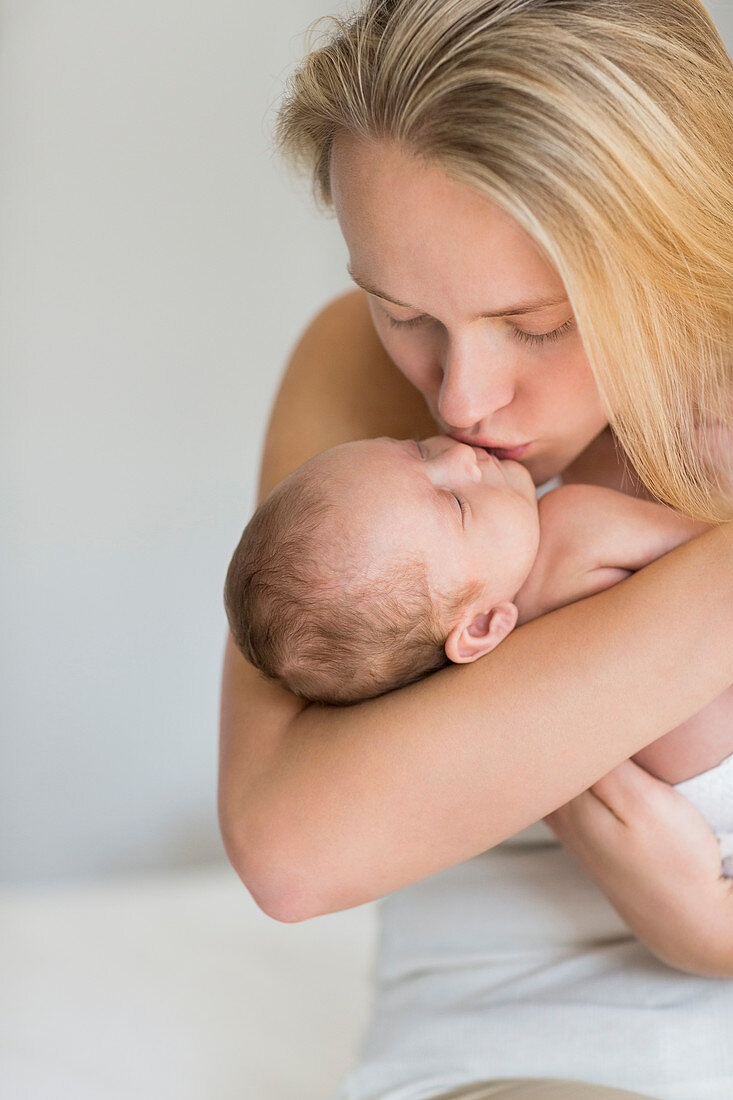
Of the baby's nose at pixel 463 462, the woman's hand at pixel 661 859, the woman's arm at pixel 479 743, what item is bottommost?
the woman's hand at pixel 661 859

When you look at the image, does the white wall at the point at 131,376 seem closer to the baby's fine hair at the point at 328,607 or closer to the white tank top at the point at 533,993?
the white tank top at the point at 533,993

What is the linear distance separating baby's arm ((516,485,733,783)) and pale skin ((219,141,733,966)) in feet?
0.19

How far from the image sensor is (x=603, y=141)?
106 centimetres

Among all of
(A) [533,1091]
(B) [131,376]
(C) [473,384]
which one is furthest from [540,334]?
(B) [131,376]

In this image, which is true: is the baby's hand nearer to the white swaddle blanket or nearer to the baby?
the baby

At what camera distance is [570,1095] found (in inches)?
47.7

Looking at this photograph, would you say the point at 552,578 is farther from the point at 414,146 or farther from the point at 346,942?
the point at 346,942

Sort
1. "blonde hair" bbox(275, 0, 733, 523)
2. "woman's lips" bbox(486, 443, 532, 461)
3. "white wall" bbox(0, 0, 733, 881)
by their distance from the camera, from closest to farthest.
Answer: "blonde hair" bbox(275, 0, 733, 523)
"woman's lips" bbox(486, 443, 532, 461)
"white wall" bbox(0, 0, 733, 881)

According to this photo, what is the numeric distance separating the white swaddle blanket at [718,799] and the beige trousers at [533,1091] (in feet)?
0.94

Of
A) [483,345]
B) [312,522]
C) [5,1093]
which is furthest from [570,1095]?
[5,1093]

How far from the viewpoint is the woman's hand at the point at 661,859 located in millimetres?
1259

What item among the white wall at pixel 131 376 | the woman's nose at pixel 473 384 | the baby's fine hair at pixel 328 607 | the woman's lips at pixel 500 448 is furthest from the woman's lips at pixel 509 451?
the white wall at pixel 131 376

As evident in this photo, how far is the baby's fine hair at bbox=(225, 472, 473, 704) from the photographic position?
1.23m

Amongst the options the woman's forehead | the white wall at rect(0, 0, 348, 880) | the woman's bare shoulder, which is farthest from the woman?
the white wall at rect(0, 0, 348, 880)
